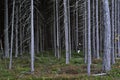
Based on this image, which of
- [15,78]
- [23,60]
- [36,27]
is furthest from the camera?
[36,27]

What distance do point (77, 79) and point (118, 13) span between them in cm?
1594

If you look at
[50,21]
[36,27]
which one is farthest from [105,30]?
[50,21]

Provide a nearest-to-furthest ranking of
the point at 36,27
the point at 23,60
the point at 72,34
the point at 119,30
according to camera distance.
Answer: the point at 23,60 < the point at 119,30 < the point at 36,27 < the point at 72,34

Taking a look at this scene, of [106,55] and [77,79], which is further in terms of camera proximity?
[106,55]

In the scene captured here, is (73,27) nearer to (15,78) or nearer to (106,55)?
(106,55)

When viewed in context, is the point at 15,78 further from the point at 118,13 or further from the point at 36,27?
the point at 36,27

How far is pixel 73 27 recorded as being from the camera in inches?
1494

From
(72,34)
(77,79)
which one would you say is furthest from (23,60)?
(72,34)

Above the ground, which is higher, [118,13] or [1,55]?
[118,13]

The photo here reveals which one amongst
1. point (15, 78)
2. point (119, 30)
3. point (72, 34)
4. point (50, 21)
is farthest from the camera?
point (72, 34)

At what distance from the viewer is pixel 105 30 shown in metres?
16.3

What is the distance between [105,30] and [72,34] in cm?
2321

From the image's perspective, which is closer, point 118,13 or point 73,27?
point 118,13

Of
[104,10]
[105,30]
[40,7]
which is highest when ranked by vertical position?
[40,7]
